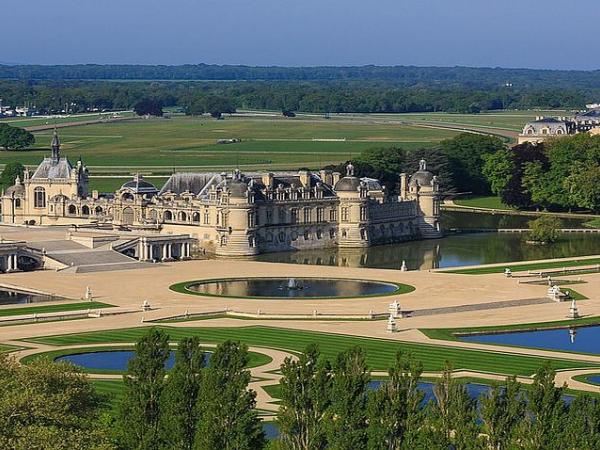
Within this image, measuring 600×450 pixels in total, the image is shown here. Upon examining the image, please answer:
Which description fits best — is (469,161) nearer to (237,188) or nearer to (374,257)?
(374,257)

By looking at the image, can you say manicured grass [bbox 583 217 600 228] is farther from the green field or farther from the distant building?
the distant building

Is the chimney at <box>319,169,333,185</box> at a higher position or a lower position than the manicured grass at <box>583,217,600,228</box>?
higher

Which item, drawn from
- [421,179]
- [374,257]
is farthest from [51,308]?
[421,179]

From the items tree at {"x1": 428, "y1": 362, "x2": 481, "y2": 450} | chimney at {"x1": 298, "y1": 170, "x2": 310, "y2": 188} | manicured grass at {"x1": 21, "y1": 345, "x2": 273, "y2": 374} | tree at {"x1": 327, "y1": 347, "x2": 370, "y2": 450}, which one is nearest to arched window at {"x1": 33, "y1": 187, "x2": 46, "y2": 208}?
chimney at {"x1": 298, "y1": 170, "x2": 310, "y2": 188}

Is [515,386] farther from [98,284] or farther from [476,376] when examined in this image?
[98,284]

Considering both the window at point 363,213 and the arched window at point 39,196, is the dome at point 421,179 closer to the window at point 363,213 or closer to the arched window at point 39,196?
the window at point 363,213
